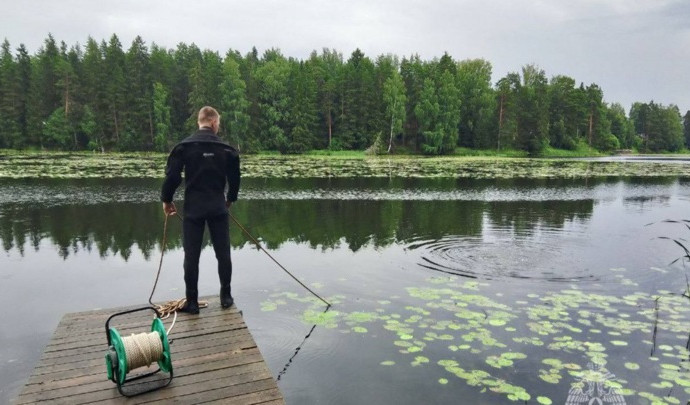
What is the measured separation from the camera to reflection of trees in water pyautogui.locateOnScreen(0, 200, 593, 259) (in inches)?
509

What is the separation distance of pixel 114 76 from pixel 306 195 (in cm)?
5820

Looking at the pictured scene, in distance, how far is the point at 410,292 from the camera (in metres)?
8.76

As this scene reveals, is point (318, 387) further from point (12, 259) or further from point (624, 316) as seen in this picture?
point (12, 259)

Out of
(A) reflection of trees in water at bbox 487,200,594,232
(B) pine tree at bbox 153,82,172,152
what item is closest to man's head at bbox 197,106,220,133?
(A) reflection of trees in water at bbox 487,200,594,232

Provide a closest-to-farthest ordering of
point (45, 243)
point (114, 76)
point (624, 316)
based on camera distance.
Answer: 1. point (624, 316)
2. point (45, 243)
3. point (114, 76)

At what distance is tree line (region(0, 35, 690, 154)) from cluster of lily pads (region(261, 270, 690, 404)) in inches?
2307

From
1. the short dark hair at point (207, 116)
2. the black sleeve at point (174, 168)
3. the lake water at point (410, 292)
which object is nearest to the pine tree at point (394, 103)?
the lake water at point (410, 292)

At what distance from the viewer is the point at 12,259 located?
36.0 ft

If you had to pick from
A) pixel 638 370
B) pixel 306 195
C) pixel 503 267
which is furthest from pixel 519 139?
pixel 638 370

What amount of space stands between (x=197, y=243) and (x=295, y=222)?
9.94 meters

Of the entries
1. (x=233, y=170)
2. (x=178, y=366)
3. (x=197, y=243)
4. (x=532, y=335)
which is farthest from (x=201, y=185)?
(x=532, y=335)

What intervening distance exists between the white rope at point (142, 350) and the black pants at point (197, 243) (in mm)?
1504

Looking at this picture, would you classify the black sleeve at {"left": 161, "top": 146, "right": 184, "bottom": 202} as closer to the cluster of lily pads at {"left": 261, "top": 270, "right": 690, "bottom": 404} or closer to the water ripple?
the cluster of lily pads at {"left": 261, "top": 270, "right": 690, "bottom": 404}

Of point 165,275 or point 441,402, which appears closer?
point 441,402
